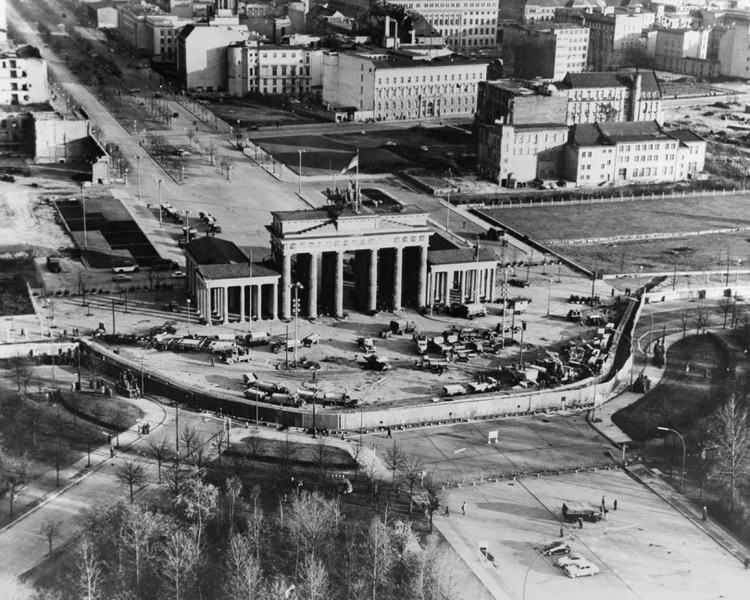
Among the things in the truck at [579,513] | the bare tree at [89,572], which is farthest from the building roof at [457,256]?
the bare tree at [89,572]

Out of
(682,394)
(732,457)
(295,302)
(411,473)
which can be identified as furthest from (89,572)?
(682,394)

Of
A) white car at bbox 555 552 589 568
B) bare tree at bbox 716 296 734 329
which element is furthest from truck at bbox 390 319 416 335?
white car at bbox 555 552 589 568

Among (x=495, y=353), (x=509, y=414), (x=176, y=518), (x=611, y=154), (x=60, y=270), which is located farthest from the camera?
(x=611, y=154)

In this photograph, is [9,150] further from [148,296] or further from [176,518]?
[176,518]

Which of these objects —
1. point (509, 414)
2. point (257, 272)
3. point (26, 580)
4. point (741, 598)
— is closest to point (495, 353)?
point (509, 414)

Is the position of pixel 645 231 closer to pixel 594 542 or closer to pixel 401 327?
pixel 401 327
